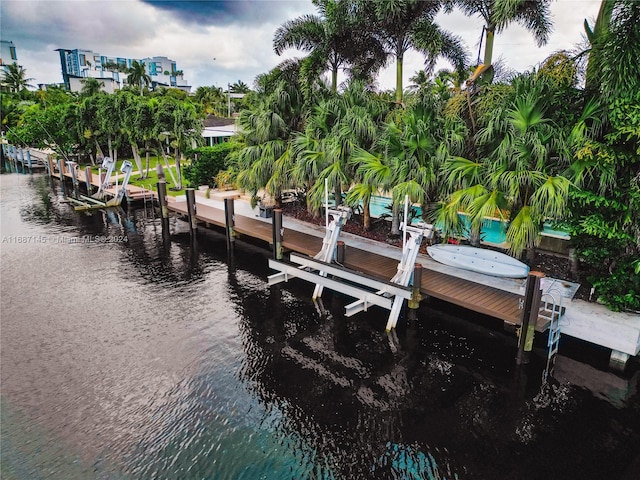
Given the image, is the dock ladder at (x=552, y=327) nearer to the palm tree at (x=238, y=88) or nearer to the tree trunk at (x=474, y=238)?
the tree trunk at (x=474, y=238)

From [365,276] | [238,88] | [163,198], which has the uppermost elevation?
[238,88]

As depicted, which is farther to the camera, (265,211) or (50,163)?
(50,163)

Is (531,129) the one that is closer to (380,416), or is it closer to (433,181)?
(433,181)

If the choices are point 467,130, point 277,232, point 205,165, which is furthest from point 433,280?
point 205,165

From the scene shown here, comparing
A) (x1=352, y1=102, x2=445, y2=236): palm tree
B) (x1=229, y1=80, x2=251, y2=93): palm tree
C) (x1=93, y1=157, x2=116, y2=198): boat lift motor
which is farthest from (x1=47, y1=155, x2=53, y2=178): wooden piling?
(x1=229, y1=80, x2=251, y2=93): palm tree

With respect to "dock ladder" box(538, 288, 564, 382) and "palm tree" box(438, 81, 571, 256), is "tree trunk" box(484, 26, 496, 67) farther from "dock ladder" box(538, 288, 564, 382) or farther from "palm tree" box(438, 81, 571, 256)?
"dock ladder" box(538, 288, 564, 382)

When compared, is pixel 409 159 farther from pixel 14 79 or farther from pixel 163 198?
pixel 14 79

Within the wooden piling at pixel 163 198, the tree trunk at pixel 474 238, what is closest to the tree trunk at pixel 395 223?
the tree trunk at pixel 474 238
